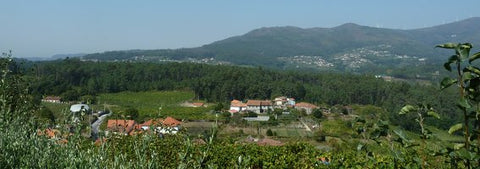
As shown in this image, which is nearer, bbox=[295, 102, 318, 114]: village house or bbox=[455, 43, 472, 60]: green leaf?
bbox=[455, 43, 472, 60]: green leaf

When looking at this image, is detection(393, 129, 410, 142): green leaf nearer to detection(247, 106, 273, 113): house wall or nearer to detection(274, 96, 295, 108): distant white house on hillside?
detection(247, 106, 273, 113): house wall

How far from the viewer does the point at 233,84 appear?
284ft

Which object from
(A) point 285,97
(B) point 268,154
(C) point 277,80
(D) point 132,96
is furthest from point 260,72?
(B) point 268,154

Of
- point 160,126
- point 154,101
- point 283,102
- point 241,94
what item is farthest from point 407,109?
point 241,94

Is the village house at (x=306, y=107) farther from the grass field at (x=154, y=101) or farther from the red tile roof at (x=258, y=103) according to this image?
the grass field at (x=154, y=101)

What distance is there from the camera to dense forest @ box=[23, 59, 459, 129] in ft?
270

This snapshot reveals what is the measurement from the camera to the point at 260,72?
97.9 meters

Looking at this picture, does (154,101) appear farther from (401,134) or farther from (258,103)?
(401,134)

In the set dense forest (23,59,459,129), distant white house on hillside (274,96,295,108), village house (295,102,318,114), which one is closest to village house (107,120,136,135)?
village house (295,102,318,114)

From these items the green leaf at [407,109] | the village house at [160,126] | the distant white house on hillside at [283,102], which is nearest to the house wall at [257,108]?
the distant white house on hillside at [283,102]

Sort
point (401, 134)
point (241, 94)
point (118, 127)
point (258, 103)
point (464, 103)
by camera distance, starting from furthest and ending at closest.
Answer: point (241, 94)
point (258, 103)
point (118, 127)
point (401, 134)
point (464, 103)

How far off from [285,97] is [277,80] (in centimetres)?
1097

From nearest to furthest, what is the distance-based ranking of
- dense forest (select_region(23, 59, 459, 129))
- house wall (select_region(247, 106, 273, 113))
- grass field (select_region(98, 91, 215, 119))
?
grass field (select_region(98, 91, 215, 119)), house wall (select_region(247, 106, 273, 113)), dense forest (select_region(23, 59, 459, 129))

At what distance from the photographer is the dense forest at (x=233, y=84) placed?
270ft
